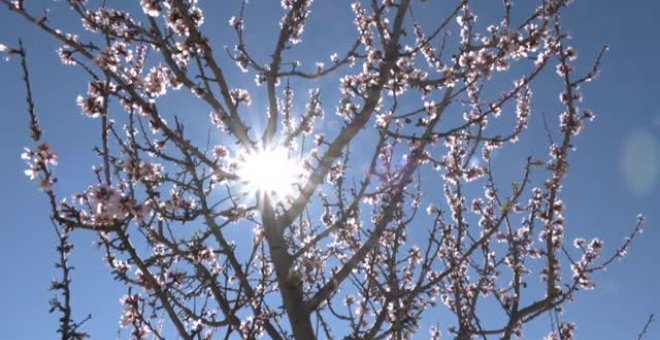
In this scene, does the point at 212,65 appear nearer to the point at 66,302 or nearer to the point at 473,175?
the point at 66,302

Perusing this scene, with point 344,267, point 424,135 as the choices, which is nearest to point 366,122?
point 424,135

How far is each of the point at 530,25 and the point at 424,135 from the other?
8.53 feet

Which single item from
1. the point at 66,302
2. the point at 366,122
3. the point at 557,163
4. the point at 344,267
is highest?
the point at 557,163

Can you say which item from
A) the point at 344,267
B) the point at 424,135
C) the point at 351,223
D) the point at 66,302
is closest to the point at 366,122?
the point at 424,135

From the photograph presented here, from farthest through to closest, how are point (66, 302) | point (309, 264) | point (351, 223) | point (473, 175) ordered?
1. point (473, 175)
2. point (351, 223)
3. point (309, 264)
4. point (66, 302)

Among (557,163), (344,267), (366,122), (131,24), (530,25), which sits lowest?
(344,267)

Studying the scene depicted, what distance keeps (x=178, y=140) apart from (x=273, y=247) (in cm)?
121

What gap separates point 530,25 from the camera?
6773 millimetres

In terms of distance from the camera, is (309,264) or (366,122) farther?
(309,264)

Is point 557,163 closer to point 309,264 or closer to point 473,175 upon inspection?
point 473,175

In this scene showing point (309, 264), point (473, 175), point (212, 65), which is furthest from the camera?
point (473, 175)

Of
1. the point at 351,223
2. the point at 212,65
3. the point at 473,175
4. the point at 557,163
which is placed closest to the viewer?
the point at 212,65

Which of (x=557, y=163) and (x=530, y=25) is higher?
(x=530, y=25)

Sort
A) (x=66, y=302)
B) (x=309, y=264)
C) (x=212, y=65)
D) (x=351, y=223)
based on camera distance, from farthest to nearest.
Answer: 1. (x=351, y=223)
2. (x=309, y=264)
3. (x=212, y=65)
4. (x=66, y=302)
